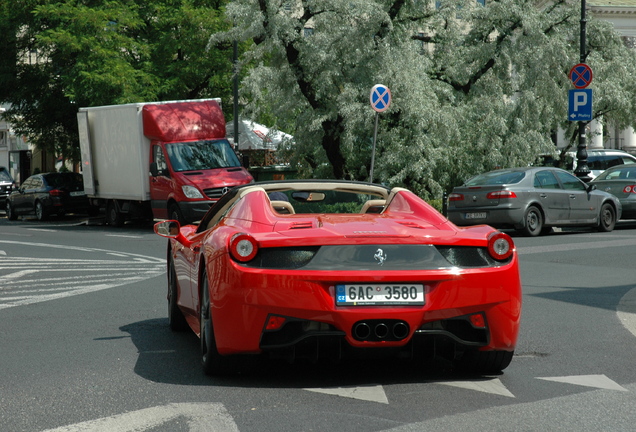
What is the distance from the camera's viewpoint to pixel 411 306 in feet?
19.1

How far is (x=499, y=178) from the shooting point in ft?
69.4

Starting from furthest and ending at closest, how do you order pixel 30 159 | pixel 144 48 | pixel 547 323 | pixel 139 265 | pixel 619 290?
pixel 30 159, pixel 144 48, pixel 139 265, pixel 619 290, pixel 547 323

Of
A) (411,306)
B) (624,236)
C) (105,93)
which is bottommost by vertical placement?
(624,236)

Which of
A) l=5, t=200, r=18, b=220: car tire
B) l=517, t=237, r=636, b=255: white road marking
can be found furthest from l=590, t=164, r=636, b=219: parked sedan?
l=5, t=200, r=18, b=220: car tire

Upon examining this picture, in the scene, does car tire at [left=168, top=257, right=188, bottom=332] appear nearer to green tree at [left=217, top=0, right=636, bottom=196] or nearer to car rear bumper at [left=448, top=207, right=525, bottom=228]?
car rear bumper at [left=448, top=207, right=525, bottom=228]

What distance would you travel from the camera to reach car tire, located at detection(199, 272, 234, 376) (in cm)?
621

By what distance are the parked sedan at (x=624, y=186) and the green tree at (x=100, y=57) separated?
11841 mm

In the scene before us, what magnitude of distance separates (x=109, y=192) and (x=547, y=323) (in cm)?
2114

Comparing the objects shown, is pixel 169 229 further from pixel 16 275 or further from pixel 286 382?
pixel 16 275

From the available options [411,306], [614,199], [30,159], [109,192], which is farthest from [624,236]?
[30,159]

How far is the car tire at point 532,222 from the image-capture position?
68.0 feet

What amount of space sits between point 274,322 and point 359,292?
0.50 metres

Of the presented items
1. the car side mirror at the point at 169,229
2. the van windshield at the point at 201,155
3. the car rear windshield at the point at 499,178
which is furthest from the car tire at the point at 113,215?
the car side mirror at the point at 169,229

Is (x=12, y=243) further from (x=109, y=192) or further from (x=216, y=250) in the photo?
(x=216, y=250)
